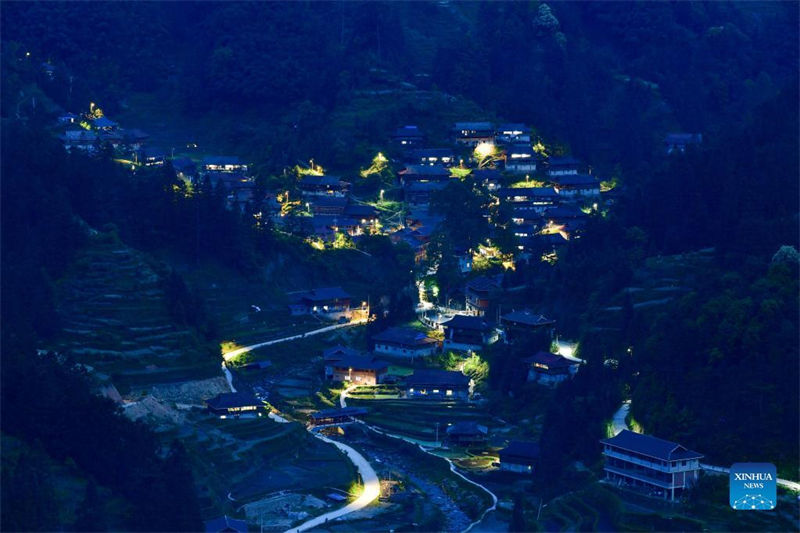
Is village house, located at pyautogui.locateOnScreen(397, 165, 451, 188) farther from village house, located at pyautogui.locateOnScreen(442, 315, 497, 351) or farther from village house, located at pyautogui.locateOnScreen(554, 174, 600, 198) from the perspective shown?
village house, located at pyautogui.locateOnScreen(442, 315, 497, 351)

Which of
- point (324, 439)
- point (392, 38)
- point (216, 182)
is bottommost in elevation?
point (324, 439)

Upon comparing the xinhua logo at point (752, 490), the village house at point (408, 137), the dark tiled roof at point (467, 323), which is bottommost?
the xinhua logo at point (752, 490)

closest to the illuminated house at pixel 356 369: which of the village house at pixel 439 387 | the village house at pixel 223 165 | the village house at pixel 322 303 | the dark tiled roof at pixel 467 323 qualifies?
the village house at pixel 439 387

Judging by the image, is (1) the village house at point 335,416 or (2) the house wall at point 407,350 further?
(2) the house wall at point 407,350

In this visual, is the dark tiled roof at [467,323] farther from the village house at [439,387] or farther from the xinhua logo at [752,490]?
the xinhua logo at [752,490]

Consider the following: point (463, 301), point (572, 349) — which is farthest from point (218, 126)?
point (572, 349)

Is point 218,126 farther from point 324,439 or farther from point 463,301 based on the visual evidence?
point 324,439

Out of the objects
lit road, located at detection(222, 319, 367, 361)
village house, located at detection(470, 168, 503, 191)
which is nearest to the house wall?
lit road, located at detection(222, 319, 367, 361)
